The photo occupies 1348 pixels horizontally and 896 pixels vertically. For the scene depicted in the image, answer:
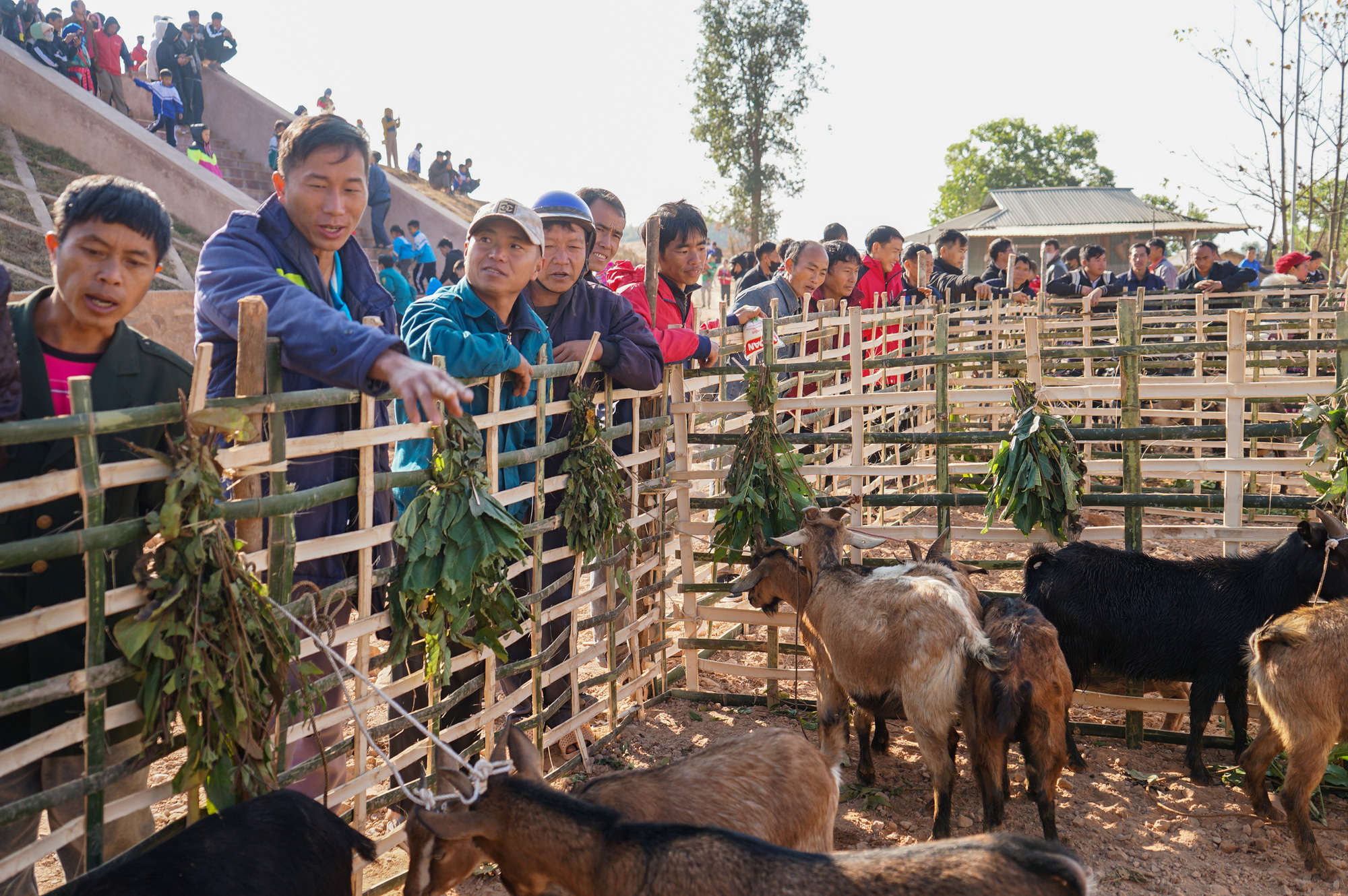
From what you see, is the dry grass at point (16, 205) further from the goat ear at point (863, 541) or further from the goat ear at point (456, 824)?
the goat ear at point (456, 824)

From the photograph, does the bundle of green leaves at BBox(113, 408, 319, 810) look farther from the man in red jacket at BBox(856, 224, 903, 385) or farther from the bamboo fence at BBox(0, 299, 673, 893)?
the man in red jacket at BBox(856, 224, 903, 385)

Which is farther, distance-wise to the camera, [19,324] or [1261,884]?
[1261,884]

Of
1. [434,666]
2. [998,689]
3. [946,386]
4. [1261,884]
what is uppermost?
[946,386]

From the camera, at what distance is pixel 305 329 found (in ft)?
9.45

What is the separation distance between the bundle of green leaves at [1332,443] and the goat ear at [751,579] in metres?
2.87

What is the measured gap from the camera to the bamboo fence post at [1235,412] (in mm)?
5141

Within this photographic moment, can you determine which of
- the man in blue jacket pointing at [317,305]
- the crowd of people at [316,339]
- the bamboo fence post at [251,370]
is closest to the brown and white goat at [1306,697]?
the crowd of people at [316,339]

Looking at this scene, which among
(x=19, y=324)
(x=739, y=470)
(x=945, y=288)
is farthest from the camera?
(x=945, y=288)

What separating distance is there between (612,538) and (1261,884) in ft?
10.9

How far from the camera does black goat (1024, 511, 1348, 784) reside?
486cm

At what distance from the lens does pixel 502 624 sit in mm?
Result: 3857

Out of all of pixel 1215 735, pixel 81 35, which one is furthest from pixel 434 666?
pixel 81 35

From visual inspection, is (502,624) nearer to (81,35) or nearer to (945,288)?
(945,288)

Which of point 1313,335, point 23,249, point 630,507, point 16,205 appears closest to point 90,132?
point 16,205
